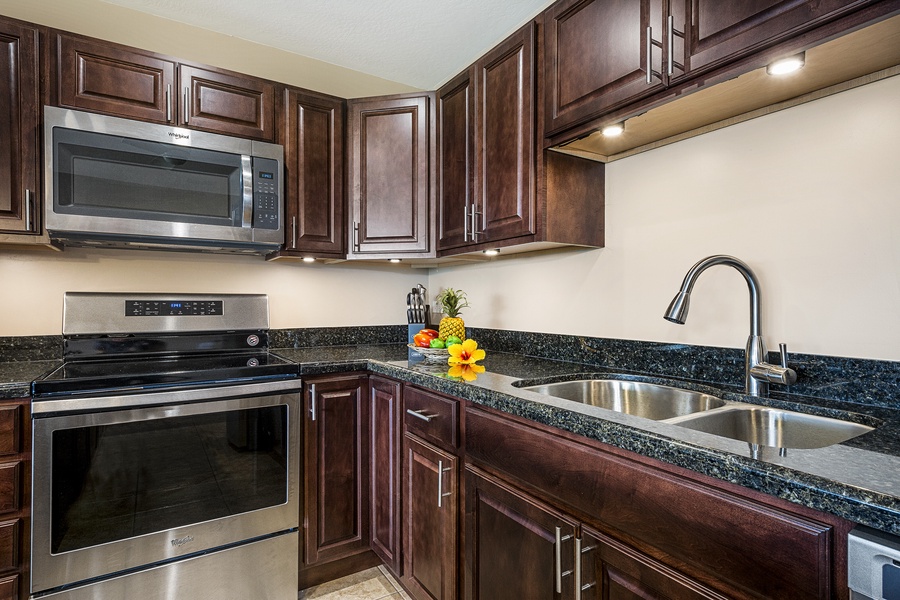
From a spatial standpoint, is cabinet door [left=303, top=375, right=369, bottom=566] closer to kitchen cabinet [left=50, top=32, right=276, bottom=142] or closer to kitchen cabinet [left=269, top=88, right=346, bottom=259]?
kitchen cabinet [left=269, top=88, right=346, bottom=259]

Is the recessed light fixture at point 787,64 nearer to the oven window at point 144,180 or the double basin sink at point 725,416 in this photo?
the double basin sink at point 725,416

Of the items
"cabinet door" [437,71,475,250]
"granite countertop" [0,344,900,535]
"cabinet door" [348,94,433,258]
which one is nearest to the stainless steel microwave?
"cabinet door" [348,94,433,258]

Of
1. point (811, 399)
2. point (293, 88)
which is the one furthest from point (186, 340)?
point (811, 399)

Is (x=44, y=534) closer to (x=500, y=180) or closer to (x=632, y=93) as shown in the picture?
(x=500, y=180)

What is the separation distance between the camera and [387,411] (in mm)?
1969

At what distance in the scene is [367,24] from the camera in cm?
231

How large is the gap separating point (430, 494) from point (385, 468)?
0.38 meters

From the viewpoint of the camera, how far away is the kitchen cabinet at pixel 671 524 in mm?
693

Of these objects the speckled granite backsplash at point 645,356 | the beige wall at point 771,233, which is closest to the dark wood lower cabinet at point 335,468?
the speckled granite backsplash at point 645,356

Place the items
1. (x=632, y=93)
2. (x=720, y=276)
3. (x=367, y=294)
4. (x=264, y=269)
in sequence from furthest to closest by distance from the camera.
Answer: (x=367, y=294) < (x=264, y=269) < (x=720, y=276) < (x=632, y=93)

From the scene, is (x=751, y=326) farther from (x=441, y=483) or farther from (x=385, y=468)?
(x=385, y=468)

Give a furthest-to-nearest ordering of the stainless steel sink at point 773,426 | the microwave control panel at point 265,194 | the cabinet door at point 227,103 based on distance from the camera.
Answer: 1. the microwave control panel at point 265,194
2. the cabinet door at point 227,103
3. the stainless steel sink at point 773,426

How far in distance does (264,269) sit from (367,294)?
0.61 metres

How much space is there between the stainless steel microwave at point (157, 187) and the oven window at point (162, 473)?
31.7 inches
